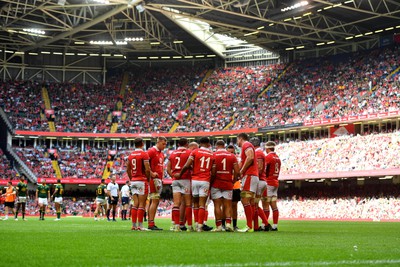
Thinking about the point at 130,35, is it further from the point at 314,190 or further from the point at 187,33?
the point at 314,190

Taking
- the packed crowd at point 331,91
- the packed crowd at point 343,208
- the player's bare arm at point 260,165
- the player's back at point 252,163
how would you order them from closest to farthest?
the player's back at point 252,163
the player's bare arm at point 260,165
the packed crowd at point 343,208
the packed crowd at point 331,91

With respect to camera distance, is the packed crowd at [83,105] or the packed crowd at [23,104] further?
the packed crowd at [83,105]

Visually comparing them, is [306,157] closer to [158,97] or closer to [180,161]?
[158,97]

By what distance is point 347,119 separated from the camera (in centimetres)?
5938

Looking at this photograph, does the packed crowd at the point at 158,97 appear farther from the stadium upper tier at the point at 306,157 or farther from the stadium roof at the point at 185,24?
the stadium upper tier at the point at 306,157

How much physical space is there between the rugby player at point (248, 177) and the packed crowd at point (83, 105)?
6122 centimetres

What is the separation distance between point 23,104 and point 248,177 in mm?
64854

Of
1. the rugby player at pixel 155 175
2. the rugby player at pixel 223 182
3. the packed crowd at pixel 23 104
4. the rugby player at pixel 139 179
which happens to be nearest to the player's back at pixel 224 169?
the rugby player at pixel 223 182

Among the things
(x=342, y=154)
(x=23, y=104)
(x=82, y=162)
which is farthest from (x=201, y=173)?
(x=23, y=104)

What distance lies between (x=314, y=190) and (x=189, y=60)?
33670mm

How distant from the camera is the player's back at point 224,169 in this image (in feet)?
56.2

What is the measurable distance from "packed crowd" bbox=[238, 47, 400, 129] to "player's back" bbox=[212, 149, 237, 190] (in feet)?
135

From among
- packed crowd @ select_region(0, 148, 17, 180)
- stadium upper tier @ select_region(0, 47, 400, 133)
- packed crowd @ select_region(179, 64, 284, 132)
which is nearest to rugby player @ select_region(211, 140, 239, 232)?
stadium upper tier @ select_region(0, 47, 400, 133)

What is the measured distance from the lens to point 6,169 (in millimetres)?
68250
